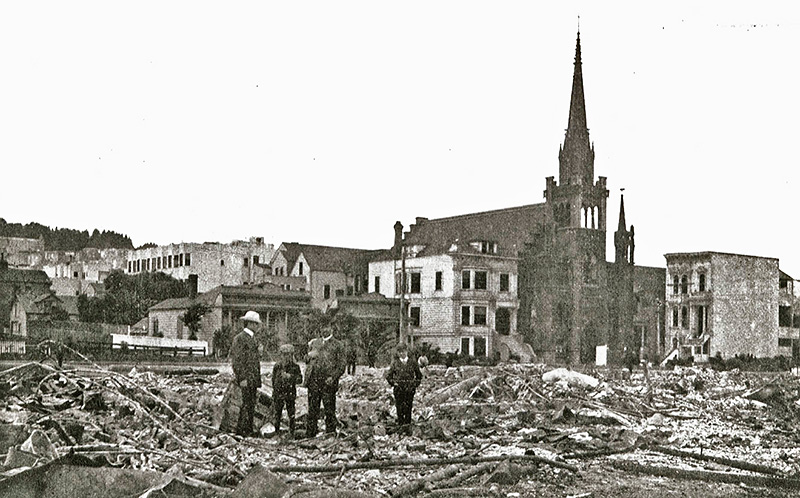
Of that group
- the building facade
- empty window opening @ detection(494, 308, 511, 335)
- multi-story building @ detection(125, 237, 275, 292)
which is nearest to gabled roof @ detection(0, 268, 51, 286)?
multi-story building @ detection(125, 237, 275, 292)

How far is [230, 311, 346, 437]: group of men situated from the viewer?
43.4 feet

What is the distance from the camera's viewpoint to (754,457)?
1287 centimetres

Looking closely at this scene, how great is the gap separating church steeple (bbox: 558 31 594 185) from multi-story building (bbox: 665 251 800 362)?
968 cm

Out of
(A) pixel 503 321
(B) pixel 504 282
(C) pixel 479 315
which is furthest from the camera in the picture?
(B) pixel 504 282

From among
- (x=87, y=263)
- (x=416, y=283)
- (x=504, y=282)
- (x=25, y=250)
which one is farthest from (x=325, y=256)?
(x=87, y=263)

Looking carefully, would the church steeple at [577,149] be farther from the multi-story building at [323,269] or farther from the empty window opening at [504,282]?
the multi-story building at [323,269]

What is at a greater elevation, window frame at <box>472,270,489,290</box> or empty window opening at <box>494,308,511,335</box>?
window frame at <box>472,270,489,290</box>

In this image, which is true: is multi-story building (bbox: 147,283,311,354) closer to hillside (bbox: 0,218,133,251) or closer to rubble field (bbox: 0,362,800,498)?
rubble field (bbox: 0,362,800,498)

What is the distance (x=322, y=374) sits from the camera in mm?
13672

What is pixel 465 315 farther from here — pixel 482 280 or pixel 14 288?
pixel 14 288

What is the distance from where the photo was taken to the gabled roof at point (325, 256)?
64.6 metres

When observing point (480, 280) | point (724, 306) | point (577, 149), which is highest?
point (577, 149)

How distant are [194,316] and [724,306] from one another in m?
37.1

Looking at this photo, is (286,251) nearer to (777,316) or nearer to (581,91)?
(581,91)
